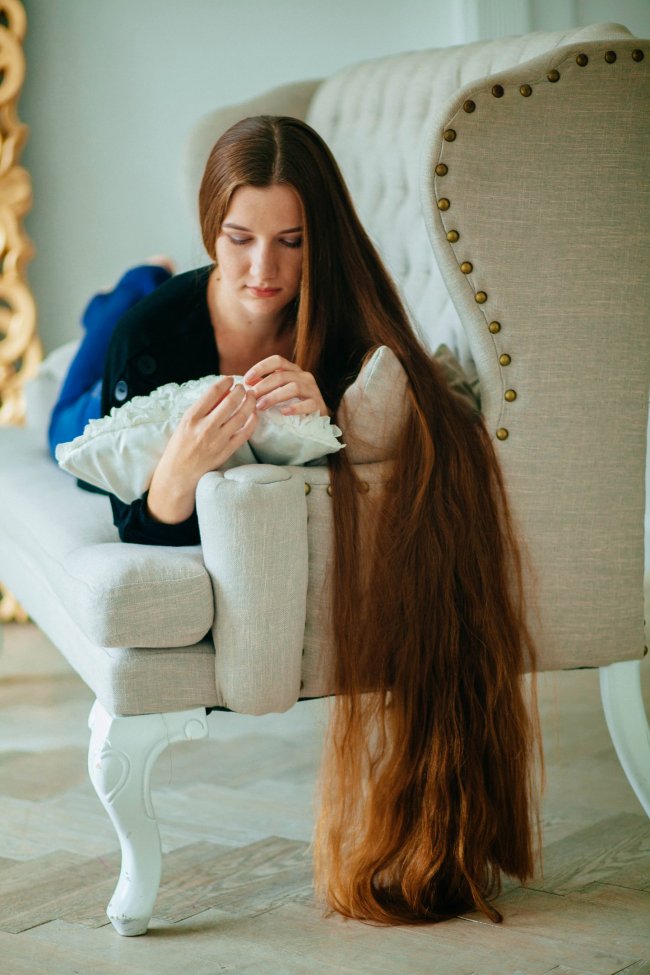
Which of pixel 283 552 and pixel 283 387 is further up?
pixel 283 387

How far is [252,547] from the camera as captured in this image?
52.6 inches

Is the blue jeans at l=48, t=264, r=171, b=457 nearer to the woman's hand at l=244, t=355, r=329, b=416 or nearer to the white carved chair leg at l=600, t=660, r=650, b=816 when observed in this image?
the woman's hand at l=244, t=355, r=329, b=416

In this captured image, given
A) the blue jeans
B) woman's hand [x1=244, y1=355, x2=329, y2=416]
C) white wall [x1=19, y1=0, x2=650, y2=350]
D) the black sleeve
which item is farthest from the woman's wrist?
white wall [x1=19, y1=0, x2=650, y2=350]

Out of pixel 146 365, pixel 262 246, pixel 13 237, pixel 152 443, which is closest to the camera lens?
pixel 152 443

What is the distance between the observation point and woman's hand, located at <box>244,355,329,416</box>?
4.59ft

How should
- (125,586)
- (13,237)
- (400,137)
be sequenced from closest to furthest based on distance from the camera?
1. (125,586)
2. (400,137)
3. (13,237)

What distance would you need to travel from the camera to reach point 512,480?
Answer: 1.50 meters

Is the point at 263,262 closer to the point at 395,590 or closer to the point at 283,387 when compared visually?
the point at 283,387

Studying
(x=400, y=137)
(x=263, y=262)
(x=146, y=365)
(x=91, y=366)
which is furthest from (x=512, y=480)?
(x=91, y=366)

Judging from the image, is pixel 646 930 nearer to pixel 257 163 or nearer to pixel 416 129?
pixel 257 163

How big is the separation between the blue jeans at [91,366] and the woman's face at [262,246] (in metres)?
0.70

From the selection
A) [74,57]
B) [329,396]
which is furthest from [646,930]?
[74,57]

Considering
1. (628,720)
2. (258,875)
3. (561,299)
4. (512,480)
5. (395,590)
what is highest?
(561,299)

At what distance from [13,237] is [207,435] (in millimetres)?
2133
